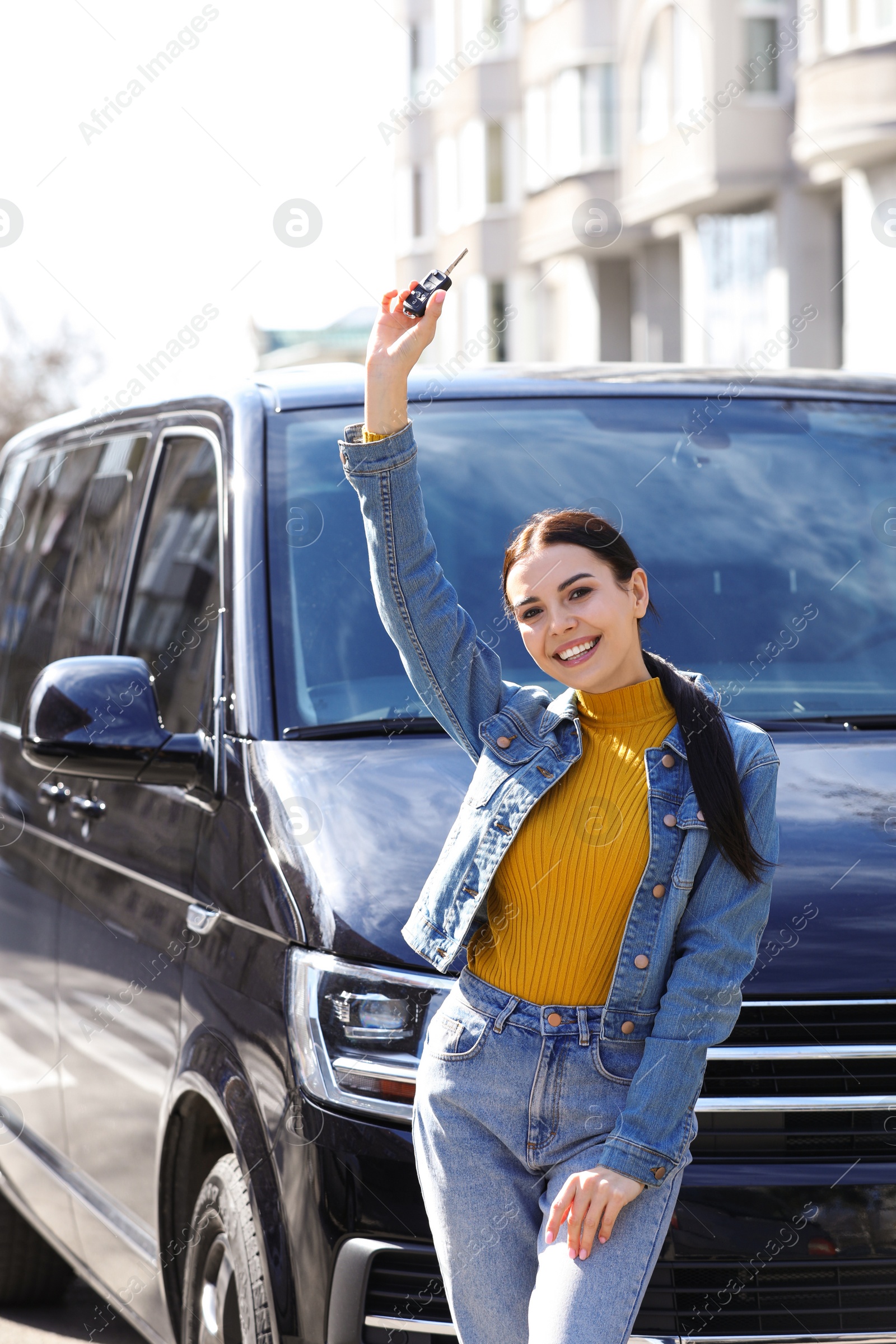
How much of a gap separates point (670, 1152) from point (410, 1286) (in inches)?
23.2

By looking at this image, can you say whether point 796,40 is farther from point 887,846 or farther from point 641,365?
point 887,846

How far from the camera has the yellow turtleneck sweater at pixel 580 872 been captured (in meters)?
2.31

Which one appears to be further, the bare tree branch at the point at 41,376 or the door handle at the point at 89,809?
the bare tree branch at the point at 41,376

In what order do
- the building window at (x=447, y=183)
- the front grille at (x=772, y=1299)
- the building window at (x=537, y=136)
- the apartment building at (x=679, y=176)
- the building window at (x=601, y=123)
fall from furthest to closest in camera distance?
1. the building window at (x=447, y=183)
2. the building window at (x=537, y=136)
3. the building window at (x=601, y=123)
4. the apartment building at (x=679, y=176)
5. the front grille at (x=772, y=1299)

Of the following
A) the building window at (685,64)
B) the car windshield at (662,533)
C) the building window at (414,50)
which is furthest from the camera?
the building window at (414,50)

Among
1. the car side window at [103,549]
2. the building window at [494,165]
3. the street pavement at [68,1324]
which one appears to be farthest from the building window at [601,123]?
the street pavement at [68,1324]

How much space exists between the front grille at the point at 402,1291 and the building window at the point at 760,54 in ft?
83.9

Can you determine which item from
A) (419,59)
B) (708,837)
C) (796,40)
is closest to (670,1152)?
(708,837)

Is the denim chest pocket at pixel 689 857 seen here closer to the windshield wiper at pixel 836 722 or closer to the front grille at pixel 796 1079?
the front grille at pixel 796 1079

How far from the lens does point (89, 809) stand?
3988mm

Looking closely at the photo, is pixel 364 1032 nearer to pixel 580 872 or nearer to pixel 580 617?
pixel 580 872

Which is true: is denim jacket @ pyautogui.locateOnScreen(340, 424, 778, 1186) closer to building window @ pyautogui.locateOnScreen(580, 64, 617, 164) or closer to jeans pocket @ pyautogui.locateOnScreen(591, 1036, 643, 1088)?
jeans pocket @ pyautogui.locateOnScreen(591, 1036, 643, 1088)

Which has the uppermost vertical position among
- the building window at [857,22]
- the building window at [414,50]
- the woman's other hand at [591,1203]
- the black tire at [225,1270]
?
the building window at [414,50]

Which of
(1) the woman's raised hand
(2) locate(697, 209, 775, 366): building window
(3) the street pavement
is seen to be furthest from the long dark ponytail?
(2) locate(697, 209, 775, 366): building window
